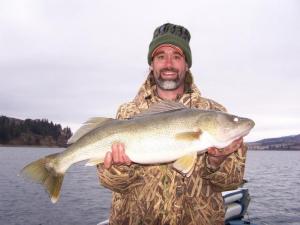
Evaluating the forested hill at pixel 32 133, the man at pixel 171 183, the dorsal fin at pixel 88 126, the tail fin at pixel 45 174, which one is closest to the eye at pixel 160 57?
the man at pixel 171 183

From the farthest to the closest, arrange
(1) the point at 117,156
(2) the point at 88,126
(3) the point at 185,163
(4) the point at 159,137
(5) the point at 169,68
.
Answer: (5) the point at 169,68, (2) the point at 88,126, (1) the point at 117,156, (4) the point at 159,137, (3) the point at 185,163

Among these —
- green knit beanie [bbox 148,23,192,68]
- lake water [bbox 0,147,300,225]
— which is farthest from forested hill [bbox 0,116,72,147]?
green knit beanie [bbox 148,23,192,68]

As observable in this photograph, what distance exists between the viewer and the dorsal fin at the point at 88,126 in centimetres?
572

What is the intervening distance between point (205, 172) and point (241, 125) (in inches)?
35.6

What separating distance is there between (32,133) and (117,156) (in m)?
175

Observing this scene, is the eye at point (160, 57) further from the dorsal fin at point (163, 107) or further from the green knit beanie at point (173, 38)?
the dorsal fin at point (163, 107)

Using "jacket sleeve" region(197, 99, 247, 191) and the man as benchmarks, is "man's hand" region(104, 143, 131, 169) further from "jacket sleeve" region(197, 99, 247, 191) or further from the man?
"jacket sleeve" region(197, 99, 247, 191)

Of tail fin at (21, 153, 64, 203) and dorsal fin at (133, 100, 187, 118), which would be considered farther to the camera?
tail fin at (21, 153, 64, 203)

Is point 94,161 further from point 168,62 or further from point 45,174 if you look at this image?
point 168,62

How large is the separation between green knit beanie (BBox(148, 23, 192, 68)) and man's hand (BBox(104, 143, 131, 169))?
6.36ft

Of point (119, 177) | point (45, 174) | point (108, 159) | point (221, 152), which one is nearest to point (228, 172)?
point (221, 152)

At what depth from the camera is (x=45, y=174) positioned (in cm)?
571

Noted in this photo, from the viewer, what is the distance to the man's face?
6.04 metres

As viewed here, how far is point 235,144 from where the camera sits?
5.36m
